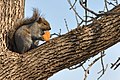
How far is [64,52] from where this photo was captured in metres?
2.66

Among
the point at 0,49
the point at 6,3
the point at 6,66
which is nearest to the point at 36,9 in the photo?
the point at 6,3

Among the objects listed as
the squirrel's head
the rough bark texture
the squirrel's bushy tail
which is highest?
the squirrel's head

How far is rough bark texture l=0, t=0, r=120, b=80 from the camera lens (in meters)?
2.57

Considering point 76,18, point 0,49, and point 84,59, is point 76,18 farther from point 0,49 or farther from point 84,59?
point 0,49

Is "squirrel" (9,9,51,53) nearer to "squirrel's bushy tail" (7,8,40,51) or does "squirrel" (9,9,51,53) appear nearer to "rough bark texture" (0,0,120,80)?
"squirrel's bushy tail" (7,8,40,51)

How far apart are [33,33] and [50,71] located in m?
1.77

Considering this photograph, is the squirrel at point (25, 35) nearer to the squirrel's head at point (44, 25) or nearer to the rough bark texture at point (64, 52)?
the squirrel's head at point (44, 25)

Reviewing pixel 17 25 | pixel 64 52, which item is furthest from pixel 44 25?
pixel 64 52

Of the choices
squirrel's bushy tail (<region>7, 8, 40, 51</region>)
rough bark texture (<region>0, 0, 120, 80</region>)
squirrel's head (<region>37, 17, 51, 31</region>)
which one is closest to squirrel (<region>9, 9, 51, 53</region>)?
squirrel's bushy tail (<region>7, 8, 40, 51</region>)

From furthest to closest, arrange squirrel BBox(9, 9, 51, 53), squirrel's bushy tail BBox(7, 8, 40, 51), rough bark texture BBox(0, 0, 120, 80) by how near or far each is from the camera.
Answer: squirrel BBox(9, 9, 51, 53) → squirrel's bushy tail BBox(7, 8, 40, 51) → rough bark texture BBox(0, 0, 120, 80)

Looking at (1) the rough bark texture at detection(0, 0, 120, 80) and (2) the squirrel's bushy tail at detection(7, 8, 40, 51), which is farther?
(2) the squirrel's bushy tail at detection(7, 8, 40, 51)

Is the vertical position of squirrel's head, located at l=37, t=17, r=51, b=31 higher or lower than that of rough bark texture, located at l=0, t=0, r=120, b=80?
higher

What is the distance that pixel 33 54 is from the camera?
2.79 meters

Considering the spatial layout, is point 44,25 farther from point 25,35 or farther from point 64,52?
point 64,52
